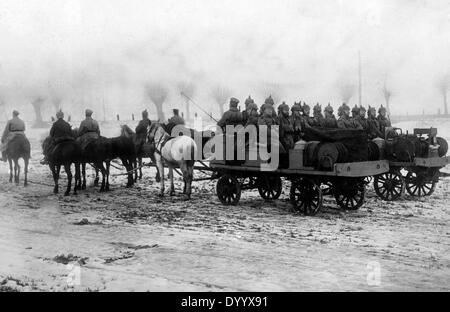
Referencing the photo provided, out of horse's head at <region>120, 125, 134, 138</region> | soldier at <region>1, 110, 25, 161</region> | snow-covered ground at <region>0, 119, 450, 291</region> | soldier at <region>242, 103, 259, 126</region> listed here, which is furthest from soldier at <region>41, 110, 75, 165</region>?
soldier at <region>242, 103, 259, 126</region>

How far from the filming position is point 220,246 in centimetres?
819

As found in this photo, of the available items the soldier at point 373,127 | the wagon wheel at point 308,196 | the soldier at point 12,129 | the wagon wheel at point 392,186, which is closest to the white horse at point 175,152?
the wagon wheel at point 308,196

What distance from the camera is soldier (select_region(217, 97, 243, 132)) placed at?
1241 cm

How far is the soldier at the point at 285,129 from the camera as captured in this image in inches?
452

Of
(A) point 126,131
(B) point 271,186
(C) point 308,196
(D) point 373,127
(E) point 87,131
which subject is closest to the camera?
(C) point 308,196

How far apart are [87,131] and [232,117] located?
5.97 m

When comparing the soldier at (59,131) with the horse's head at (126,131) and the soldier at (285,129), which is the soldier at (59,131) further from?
the soldier at (285,129)

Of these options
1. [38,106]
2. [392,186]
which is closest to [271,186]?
[392,186]

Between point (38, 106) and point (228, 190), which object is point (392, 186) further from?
point (38, 106)

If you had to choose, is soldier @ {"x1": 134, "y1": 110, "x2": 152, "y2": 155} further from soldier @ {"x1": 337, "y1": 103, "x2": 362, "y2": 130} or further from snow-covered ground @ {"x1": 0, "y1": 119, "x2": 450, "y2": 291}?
soldier @ {"x1": 337, "y1": 103, "x2": 362, "y2": 130}

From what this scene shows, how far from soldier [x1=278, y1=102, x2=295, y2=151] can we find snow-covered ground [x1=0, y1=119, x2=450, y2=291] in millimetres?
1514

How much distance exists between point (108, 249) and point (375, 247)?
4100 millimetres
